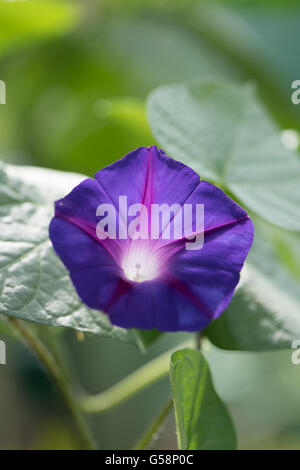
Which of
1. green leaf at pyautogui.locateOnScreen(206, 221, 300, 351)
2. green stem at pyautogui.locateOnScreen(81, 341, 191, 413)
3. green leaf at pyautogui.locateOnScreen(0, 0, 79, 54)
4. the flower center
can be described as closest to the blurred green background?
green leaf at pyautogui.locateOnScreen(0, 0, 79, 54)

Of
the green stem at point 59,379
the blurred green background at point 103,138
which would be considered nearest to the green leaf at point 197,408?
the green stem at point 59,379

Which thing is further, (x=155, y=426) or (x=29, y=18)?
(x=29, y=18)

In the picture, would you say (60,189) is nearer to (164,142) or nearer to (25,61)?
(164,142)

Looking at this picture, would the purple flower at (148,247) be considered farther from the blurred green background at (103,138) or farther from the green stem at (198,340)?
the blurred green background at (103,138)

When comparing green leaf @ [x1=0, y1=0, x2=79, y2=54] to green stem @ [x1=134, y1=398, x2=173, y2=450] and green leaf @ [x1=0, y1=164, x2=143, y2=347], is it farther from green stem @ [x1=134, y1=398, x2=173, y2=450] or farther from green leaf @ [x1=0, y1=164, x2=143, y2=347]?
green stem @ [x1=134, y1=398, x2=173, y2=450]

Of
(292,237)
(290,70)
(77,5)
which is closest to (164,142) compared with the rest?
(292,237)

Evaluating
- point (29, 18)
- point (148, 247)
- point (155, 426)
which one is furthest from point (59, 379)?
point (29, 18)

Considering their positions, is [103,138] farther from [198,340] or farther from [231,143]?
[198,340]
